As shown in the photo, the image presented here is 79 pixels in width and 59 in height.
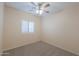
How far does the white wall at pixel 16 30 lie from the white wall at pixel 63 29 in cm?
18

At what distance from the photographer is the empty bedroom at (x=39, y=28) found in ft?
7.15

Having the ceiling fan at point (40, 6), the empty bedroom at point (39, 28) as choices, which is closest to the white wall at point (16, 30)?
the empty bedroom at point (39, 28)

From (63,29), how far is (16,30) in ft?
3.06

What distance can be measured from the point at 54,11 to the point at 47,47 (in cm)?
73

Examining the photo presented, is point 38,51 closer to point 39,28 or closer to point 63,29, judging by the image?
point 39,28

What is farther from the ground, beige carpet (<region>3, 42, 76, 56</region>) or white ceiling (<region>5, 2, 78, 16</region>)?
white ceiling (<region>5, 2, 78, 16</region>)

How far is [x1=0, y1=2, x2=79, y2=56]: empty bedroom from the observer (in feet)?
7.15

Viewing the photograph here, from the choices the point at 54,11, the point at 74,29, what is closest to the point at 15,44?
the point at 54,11

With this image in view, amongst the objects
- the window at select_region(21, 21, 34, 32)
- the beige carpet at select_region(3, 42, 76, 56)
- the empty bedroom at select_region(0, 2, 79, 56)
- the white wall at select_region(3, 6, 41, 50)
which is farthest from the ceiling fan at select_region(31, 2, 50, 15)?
the beige carpet at select_region(3, 42, 76, 56)

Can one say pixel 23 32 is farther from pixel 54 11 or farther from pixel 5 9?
pixel 54 11

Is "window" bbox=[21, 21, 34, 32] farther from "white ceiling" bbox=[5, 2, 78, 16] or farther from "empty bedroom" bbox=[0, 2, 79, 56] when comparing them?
"white ceiling" bbox=[5, 2, 78, 16]

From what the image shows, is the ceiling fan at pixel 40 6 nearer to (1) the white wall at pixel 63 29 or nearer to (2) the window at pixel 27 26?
(1) the white wall at pixel 63 29

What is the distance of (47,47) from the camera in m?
2.25

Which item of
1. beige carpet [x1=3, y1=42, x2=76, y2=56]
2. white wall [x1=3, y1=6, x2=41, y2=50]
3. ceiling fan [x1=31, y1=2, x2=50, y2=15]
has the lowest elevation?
beige carpet [x1=3, y1=42, x2=76, y2=56]
